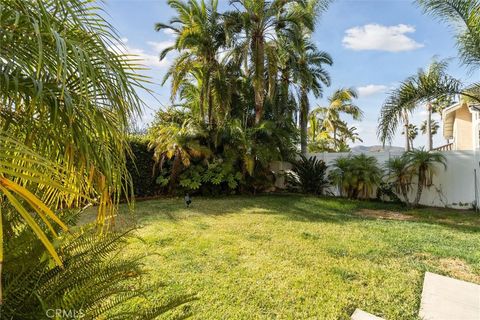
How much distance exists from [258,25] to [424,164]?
269 inches

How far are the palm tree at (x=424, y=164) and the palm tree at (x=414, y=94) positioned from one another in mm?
1695

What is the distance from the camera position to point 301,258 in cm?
434

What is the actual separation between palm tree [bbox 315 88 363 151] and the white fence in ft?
31.6

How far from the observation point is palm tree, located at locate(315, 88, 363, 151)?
19.1m

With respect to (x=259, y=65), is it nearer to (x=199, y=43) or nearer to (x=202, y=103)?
(x=199, y=43)

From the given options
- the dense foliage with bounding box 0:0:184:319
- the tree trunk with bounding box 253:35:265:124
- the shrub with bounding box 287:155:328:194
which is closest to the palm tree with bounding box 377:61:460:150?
the shrub with bounding box 287:155:328:194

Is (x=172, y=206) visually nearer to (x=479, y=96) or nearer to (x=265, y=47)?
(x=265, y=47)

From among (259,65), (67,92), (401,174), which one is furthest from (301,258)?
(259,65)

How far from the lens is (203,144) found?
10844 millimetres

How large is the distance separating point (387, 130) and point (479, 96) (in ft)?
6.84

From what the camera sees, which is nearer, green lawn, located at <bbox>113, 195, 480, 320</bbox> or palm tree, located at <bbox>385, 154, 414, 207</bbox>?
green lawn, located at <bbox>113, 195, 480, 320</bbox>

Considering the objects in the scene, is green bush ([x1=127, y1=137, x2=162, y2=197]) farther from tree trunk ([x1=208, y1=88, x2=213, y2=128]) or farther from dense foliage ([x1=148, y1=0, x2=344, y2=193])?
tree trunk ([x1=208, y1=88, x2=213, y2=128])

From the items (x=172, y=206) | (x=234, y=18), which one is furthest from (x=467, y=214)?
(x=234, y=18)

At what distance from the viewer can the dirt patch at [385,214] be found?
740 cm
